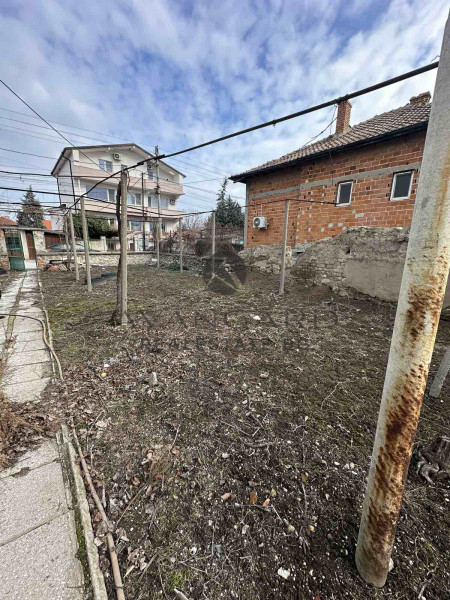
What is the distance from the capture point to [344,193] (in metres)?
6.77

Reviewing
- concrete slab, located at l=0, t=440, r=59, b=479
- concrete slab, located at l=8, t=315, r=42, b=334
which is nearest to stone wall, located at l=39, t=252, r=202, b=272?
concrete slab, located at l=8, t=315, r=42, b=334

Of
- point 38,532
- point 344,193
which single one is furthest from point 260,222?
point 38,532

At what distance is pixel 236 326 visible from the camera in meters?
4.38

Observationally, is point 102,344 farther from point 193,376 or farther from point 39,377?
point 193,376

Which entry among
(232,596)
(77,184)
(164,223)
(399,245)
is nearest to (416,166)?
(399,245)

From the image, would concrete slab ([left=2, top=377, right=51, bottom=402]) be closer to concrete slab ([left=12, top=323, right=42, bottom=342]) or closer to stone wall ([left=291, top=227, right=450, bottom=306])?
concrete slab ([left=12, top=323, right=42, bottom=342])

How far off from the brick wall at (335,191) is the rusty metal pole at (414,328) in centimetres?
604

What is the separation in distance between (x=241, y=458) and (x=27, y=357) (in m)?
2.97

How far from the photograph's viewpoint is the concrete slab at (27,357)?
2943 mm

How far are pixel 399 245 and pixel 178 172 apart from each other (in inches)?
1007

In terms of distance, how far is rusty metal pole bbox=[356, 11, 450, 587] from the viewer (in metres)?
0.76

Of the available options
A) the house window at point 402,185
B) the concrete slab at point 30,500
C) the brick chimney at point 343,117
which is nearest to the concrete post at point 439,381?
the concrete slab at point 30,500

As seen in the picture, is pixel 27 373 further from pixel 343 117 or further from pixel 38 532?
pixel 343 117

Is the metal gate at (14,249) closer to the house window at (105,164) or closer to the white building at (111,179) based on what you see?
the white building at (111,179)
